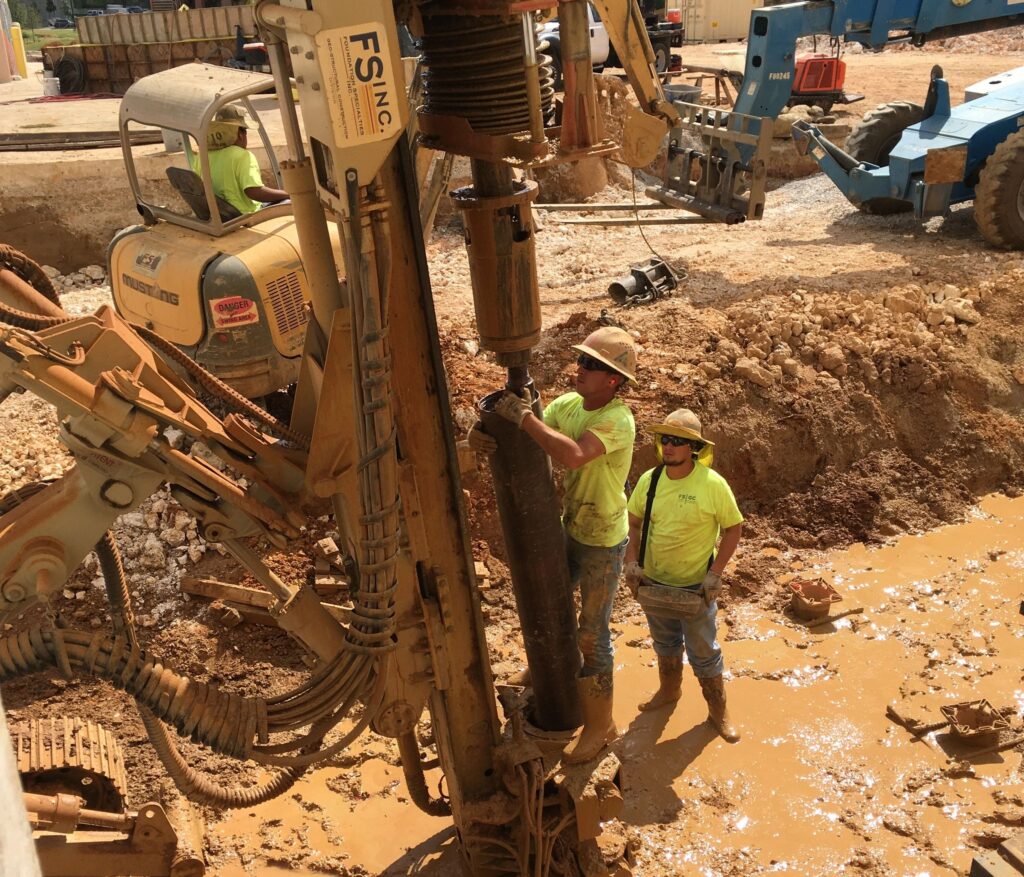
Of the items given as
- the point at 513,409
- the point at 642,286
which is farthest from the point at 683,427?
the point at 642,286

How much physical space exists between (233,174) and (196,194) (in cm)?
28

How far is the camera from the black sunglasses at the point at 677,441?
16.0 feet

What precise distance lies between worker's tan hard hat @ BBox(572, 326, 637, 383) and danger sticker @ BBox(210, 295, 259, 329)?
265 cm

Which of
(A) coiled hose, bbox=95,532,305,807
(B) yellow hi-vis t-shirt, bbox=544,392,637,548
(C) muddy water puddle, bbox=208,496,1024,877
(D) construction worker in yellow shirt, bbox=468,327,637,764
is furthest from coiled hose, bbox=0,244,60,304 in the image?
(C) muddy water puddle, bbox=208,496,1024,877

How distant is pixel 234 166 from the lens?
6.75 meters

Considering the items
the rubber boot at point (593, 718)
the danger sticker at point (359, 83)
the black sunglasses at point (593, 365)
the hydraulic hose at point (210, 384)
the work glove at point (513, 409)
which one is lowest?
the rubber boot at point (593, 718)

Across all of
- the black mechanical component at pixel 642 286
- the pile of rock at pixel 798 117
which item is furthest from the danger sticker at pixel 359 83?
the pile of rock at pixel 798 117

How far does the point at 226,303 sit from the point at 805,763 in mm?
4171

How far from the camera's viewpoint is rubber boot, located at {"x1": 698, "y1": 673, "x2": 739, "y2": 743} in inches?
207

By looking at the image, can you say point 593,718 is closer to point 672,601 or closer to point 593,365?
point 672,601

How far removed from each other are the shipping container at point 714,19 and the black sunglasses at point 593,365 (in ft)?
81.1

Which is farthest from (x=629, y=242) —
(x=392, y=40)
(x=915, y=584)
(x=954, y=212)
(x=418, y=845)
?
(x=392, y=40)

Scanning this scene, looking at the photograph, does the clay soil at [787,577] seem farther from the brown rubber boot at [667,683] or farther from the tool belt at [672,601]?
the tool belt at [672,601]

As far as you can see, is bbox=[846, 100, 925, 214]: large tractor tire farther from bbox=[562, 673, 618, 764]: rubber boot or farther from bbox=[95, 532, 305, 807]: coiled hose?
bbox=[95, 532, 305, 807]: coiled hose
